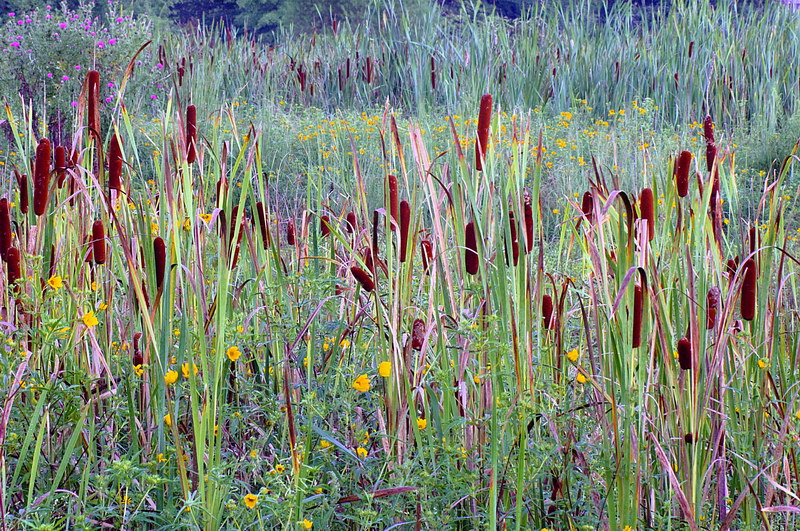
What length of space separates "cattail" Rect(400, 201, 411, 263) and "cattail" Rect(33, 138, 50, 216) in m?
0.60

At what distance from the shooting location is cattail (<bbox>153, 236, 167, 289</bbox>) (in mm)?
1370

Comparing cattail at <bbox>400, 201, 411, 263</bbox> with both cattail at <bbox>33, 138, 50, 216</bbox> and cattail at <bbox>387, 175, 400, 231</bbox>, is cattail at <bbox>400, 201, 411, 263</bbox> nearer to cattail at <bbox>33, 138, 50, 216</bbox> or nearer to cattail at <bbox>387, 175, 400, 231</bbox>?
cattail at <bbox>387, 175, 400, 231</bbox>

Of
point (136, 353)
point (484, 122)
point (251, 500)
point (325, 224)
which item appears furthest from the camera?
point (325, 224)

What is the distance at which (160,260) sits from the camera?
1393mm

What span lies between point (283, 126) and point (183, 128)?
463 cm

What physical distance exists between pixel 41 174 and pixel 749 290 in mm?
1207

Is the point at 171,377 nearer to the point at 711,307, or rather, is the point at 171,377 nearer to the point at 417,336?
the point at 417,336

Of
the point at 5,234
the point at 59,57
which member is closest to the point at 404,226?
the point at 5,234

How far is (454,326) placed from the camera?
1.62 m

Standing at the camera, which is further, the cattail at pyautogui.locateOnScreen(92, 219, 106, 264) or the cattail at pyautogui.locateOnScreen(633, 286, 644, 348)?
the cattail at pyautogui.locateOnScreen(92, 219, 106, 264)

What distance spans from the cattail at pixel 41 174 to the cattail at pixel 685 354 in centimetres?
108

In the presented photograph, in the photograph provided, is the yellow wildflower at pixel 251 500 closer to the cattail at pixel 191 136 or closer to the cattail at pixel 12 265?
the cattail at pixel 12 265

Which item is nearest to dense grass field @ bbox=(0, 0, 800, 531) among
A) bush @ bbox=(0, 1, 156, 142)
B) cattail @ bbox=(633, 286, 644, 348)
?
cattail @ bbox=(633, 286, 644, 348)

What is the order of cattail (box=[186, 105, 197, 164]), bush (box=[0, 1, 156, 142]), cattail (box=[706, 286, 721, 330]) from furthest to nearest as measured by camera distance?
bush (box=[0, 1, 156, 142]) → cattail (box=[186, 105, 197, 164]) → cattail (box=[706, 286, 721, 330])
